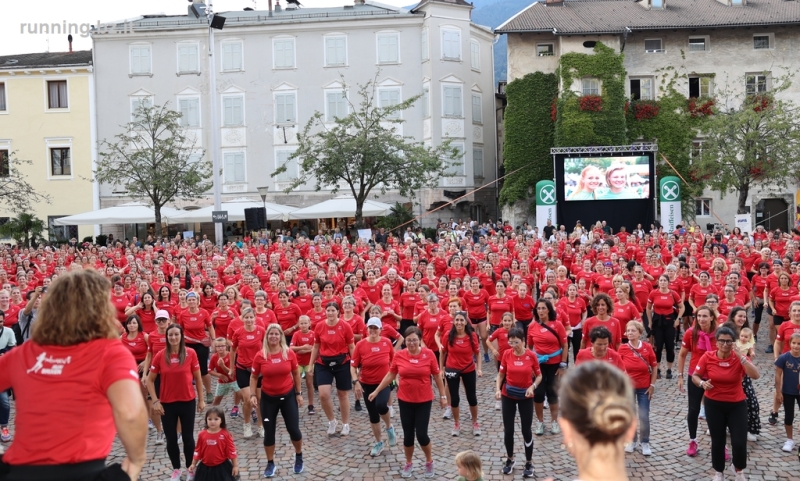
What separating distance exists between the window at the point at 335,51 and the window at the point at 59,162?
1589 centimetres

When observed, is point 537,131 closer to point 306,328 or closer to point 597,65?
point 597,65

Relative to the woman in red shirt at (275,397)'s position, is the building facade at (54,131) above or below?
above

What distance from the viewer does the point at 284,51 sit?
39625 millimetres

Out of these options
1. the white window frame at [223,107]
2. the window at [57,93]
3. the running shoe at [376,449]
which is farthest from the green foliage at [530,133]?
the running shoe at [376,449]

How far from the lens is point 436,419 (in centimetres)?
975

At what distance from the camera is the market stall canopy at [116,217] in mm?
28812

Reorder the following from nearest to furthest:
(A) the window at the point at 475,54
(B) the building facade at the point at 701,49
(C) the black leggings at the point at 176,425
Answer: (C) the black leggings at the point at 176,425, (B) the building facade at the point at 701,49, (A) the window at the point at 475,54

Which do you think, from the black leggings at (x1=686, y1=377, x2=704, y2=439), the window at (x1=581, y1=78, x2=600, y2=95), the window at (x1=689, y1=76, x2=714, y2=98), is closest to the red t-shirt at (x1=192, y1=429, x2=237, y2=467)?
the black leggings at (x1=686, y1=377, x2=704, y2=439)

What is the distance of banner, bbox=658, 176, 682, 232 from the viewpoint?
31484 millimetres

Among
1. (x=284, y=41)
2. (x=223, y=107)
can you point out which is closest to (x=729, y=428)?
(x=284, y=41)

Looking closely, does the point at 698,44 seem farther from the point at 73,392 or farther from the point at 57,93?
the point at 73,392

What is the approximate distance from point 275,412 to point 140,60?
121 feet

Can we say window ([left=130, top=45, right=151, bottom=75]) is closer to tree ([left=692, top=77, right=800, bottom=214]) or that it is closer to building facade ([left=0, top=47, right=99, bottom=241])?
building facade ([left=0, top=47, right=99, bottom=241])

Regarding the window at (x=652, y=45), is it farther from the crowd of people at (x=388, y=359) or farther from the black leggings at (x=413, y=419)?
the black leggings at (x=413, y=419)
